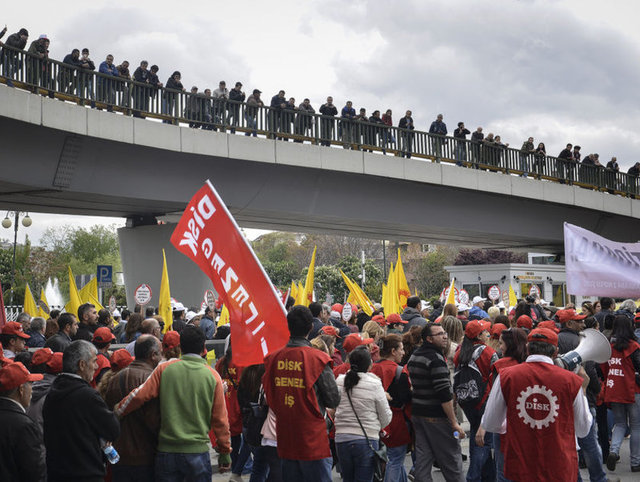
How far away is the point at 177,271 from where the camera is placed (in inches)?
947

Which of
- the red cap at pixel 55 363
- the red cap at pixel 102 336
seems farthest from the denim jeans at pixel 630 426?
the red cap at pixel 55 363

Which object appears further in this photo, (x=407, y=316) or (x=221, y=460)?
(x=407, y=316)

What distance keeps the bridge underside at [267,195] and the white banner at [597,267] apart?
1171 centimetres

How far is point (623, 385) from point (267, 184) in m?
15.3

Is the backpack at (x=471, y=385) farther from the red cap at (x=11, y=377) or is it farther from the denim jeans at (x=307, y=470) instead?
the red cap at (x=11, y=377)

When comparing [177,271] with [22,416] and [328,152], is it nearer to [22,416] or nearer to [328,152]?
[328,152]

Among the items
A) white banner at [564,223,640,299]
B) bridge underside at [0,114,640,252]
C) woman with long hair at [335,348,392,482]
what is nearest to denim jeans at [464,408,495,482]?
woman with long hair at [335,348,392,482]

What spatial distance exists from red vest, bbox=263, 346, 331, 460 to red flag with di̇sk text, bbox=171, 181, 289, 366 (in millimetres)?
185

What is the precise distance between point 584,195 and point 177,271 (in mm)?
14880

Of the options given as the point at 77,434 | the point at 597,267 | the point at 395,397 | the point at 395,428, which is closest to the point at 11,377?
the point at 77,434

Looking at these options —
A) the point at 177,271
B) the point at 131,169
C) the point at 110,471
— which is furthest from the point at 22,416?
the point at 177,271

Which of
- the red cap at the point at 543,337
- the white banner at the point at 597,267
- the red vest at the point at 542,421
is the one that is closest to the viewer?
the red vest at the point at 542,421

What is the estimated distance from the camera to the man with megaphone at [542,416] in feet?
16.9

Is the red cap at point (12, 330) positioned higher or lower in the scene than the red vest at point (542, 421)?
higher
